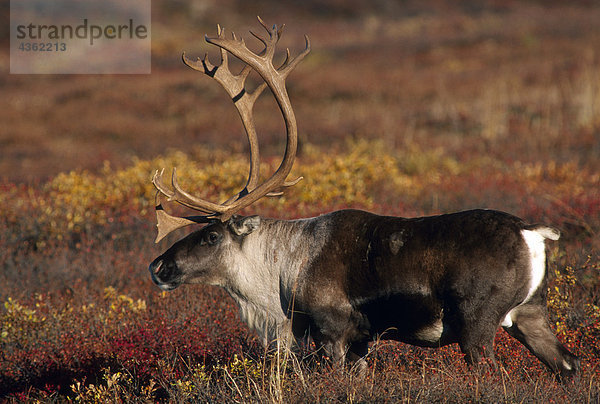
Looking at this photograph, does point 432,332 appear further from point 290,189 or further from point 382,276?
point 290,189

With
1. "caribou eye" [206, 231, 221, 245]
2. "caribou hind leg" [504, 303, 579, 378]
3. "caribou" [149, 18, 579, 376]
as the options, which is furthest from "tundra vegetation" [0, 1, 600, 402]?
"caribou eye" [206, 231, 221, 245]

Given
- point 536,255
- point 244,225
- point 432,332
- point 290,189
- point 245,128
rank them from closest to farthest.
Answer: point 536,255
point 432,332
point 244,225
point 245,128
point 290,189

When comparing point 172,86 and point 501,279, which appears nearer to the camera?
point 501,279

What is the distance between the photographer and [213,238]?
16.0 ft

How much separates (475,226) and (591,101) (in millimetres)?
14220

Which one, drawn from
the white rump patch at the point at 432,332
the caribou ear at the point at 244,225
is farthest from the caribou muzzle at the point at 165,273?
the white rump patch at the point at 432,332

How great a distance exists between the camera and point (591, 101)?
55.1ft

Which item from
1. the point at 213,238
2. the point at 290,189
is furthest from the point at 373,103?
the point at 213,238

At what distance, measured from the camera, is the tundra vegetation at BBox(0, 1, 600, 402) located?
14.7 ft

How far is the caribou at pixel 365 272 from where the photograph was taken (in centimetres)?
403

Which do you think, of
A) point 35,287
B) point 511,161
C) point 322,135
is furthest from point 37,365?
point 322,135

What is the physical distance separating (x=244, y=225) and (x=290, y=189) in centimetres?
508

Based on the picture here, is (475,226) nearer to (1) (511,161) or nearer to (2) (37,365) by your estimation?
(2) (37,365)

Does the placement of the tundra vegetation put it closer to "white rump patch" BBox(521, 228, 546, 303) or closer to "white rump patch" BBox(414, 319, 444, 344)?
"white rump patch" BBox(414, 319, 444, 344)
